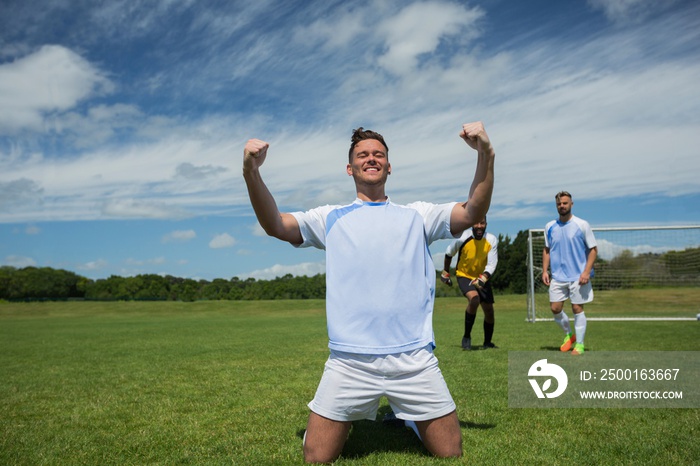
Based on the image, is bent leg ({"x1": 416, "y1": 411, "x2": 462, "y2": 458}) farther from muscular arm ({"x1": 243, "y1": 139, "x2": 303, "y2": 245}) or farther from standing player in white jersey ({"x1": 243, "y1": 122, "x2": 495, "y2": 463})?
muscular arm ({"x1": 243, "y1": 139, "x2": 303, "y2": 245})

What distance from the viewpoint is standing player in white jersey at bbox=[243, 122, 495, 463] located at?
3.96 m

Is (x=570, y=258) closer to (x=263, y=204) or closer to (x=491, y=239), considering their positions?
(x=491, y=239)

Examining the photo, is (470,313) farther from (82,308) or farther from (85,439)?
(82,308)

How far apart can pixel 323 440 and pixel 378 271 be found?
127cm

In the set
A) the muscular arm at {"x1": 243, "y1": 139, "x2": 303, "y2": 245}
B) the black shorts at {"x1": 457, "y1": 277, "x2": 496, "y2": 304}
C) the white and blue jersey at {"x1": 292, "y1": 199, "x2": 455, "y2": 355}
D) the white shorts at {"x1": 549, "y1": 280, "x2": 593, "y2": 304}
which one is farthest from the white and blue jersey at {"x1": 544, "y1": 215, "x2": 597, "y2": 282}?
the muscular arm at {"x1": 243, "y1": 139, "x2": 303, "y2": 245}

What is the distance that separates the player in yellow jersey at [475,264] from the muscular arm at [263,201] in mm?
6508

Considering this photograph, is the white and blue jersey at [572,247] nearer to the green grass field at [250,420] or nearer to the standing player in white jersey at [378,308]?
the green grass field at [250,420]

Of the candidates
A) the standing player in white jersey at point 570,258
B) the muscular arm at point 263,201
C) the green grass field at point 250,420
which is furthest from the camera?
the standing player in white jersey at point 570,258

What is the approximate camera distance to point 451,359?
9062mm

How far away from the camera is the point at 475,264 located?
1055 cm

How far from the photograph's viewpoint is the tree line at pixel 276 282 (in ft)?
73.4

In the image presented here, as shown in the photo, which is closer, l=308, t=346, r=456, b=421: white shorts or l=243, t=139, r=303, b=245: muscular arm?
l=243, t=139, r=303, b=245: muscular arm

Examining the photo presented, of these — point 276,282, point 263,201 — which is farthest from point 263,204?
point 276,282

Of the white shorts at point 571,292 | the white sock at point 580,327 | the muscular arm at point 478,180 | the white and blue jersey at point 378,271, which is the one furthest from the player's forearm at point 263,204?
the white shorts at point 571,292
